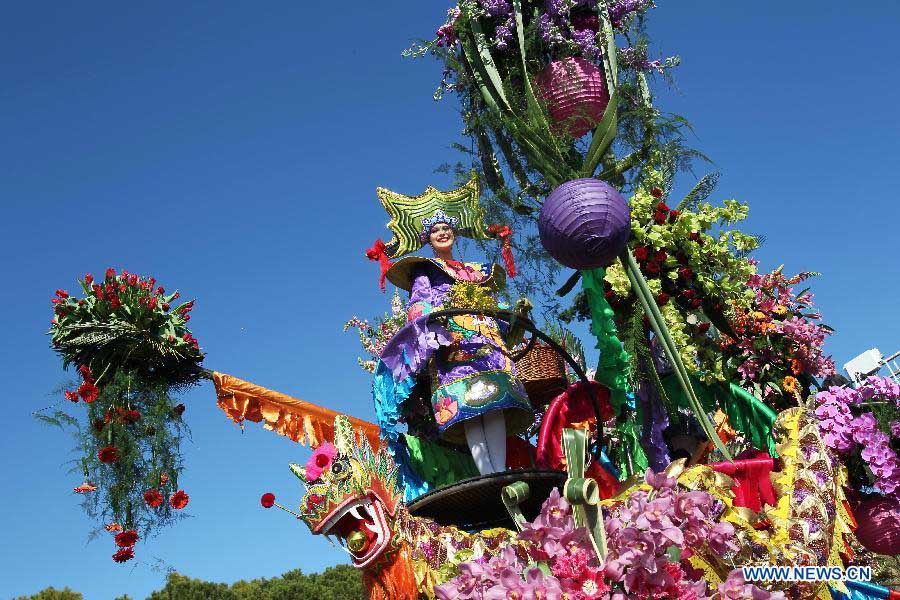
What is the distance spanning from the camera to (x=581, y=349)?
8.31 meters

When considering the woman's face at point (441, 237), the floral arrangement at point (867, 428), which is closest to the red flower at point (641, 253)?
the floral arrangement at point (867, 428)

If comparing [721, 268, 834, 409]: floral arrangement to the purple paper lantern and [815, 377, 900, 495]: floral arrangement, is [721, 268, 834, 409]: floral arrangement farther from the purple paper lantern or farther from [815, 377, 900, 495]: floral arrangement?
the purple paper lantern

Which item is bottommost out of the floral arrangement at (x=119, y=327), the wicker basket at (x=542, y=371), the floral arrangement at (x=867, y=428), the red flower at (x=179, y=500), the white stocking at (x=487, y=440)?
the floral arrangement at (x=867, y=428)

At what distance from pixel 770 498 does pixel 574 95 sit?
313 cm

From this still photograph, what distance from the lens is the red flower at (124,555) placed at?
6.61 m

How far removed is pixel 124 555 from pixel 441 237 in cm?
351

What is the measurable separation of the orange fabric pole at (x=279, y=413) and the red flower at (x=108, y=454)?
1476mm

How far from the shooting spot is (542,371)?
7.83 meters

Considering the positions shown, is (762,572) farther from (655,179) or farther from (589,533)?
(655,179)

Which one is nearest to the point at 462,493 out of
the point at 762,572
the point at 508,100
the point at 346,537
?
the point at 346,537

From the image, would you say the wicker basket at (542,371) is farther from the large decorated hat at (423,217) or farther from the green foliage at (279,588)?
the green foliage at (279,588)

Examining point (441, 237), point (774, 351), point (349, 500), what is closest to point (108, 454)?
point (349, 500)

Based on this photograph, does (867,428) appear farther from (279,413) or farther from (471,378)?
(279,413)

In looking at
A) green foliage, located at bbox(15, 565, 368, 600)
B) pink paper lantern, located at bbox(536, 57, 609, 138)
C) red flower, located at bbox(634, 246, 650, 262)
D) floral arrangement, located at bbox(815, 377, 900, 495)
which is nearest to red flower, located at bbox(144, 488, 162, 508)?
red flower, located at bbox(634, 246, 650, 262)
